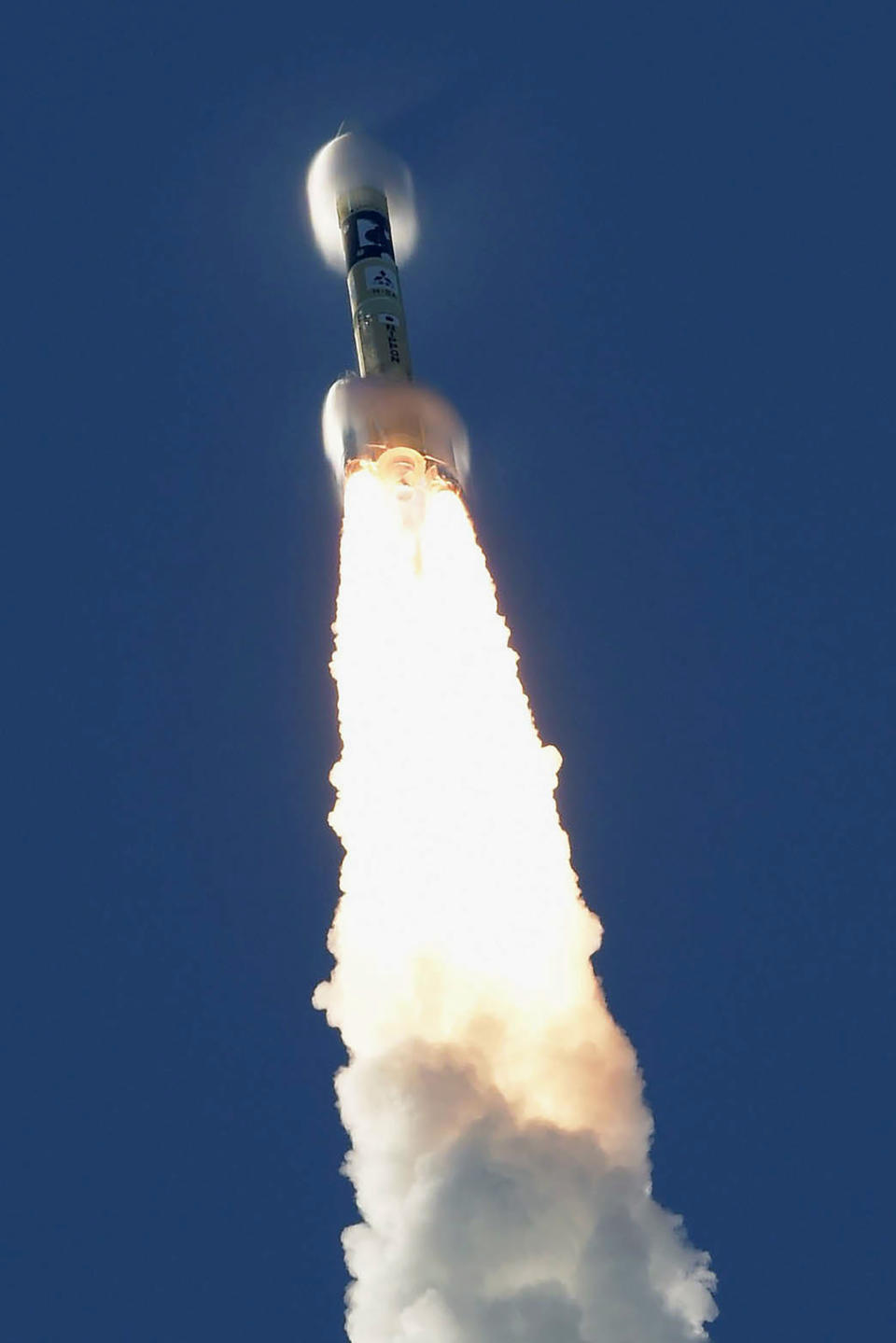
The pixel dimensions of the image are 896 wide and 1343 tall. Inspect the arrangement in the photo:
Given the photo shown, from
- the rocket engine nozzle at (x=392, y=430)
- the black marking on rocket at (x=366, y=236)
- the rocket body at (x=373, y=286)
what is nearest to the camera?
the rocket engine nozzle at (x=392, y=430)

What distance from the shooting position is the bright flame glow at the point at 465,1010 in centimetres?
5950

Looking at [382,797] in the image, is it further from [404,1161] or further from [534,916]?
[404,1161]

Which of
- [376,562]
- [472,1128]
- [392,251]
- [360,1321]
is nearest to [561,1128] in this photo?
[472,1128]

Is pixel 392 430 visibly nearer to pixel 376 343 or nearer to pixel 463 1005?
pixel 376 343

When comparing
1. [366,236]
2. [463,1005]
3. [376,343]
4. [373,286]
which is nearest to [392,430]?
[376,343]

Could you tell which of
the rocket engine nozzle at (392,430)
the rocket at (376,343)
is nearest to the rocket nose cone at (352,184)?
the rocket at (376,343)

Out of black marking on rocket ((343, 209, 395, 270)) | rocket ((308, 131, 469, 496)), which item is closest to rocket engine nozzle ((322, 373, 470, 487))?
rocket ((308, 131, 469, 496))

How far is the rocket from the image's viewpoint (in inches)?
2579

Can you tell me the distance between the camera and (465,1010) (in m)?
63.0

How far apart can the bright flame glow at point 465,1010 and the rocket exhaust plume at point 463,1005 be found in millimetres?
45

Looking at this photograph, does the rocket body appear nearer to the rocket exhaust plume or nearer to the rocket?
the rocket

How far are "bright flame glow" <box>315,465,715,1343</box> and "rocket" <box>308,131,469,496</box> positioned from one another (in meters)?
0.86

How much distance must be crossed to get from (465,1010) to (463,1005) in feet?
0.46

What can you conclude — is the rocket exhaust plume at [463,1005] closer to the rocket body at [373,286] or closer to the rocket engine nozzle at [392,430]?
the rocket engine nozzle at [392,430]
